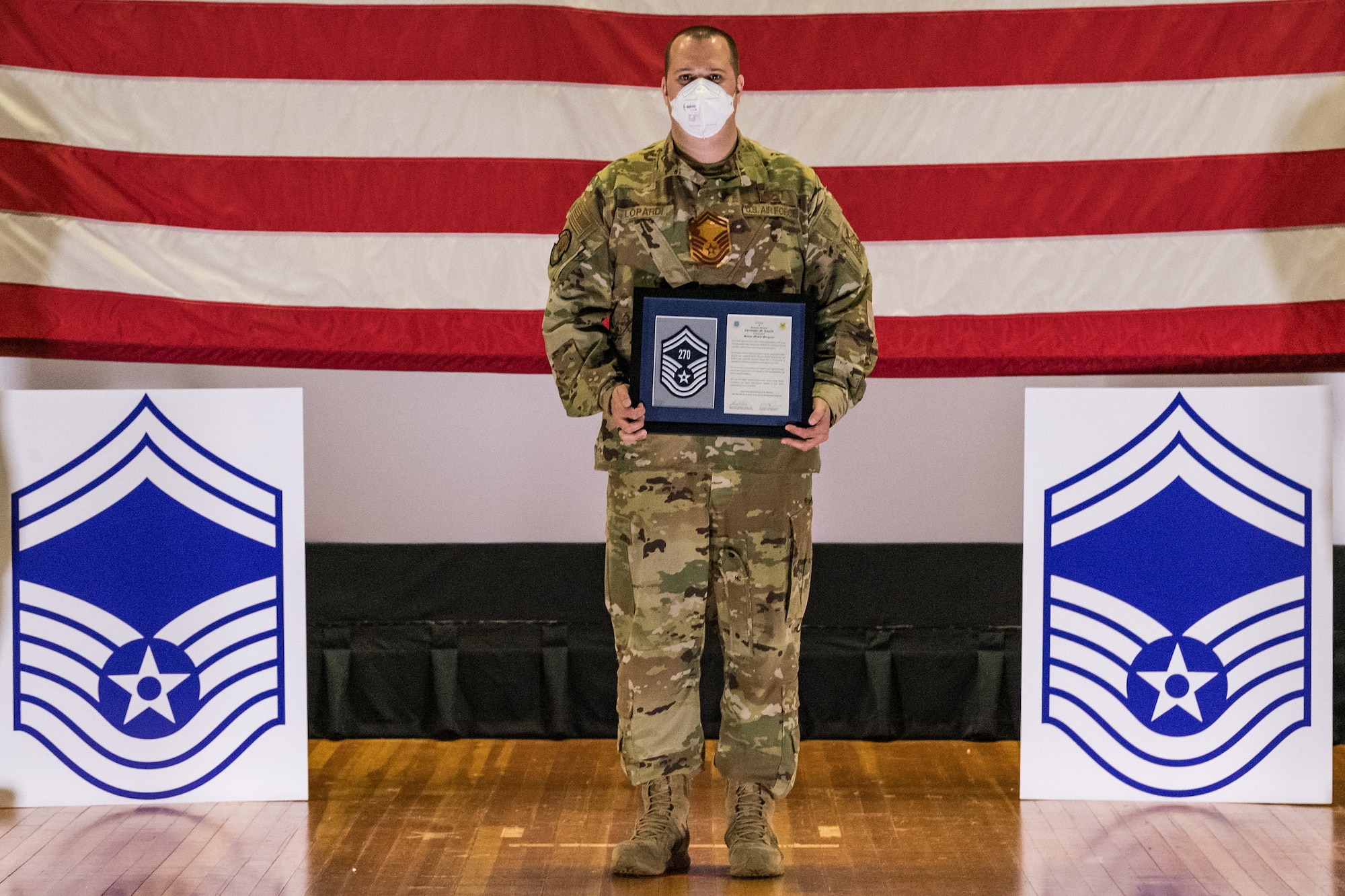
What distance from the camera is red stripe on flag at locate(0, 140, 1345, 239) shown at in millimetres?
3094

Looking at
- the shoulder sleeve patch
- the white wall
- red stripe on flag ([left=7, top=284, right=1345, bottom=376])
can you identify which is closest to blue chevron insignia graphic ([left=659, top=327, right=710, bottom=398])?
the shoulder sleeve patch

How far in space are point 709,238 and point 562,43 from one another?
0.95 meters

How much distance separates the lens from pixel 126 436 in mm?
2914

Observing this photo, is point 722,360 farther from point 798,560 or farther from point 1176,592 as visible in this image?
point 1176,592

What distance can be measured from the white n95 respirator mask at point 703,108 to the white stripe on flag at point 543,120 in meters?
0.77

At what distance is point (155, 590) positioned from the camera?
2924 mm

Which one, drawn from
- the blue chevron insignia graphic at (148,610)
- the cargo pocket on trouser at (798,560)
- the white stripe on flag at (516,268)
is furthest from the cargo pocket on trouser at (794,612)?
the blue chevron insignia graphic at (148,610)

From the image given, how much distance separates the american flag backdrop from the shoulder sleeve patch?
0.67 meters

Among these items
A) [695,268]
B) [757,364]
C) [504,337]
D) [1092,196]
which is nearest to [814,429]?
[757,364]

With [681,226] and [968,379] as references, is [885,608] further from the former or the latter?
[681,226]

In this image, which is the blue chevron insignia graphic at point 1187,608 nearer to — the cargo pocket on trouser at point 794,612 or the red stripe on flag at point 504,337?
the red stripe on flag at point 504,337

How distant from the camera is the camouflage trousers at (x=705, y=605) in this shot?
2447mm

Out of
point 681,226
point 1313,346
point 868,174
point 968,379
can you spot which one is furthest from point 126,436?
point 1313,346

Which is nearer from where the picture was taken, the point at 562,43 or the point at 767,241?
the point at 767,241
